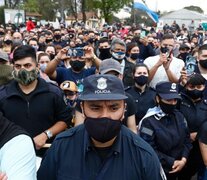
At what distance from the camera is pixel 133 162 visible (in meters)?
1.97

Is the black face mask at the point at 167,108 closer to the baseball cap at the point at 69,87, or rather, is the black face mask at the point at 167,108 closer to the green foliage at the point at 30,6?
the baseball cap at the point at 69,87

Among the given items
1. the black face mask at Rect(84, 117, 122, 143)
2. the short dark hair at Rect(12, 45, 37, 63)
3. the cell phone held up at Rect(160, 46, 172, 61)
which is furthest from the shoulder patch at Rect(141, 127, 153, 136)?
the cell phone held up at Rect(160, 46, 172, 61)

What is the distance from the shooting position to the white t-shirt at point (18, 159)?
75.3 inches

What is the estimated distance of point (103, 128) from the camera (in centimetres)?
197

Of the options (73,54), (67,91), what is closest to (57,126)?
(67,91)

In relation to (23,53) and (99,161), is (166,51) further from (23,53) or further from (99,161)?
(99,161)

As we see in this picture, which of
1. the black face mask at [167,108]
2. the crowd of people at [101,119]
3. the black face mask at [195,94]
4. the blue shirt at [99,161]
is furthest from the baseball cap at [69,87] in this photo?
the blue shirt at [99,161]

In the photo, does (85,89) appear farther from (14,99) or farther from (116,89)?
(14,99)

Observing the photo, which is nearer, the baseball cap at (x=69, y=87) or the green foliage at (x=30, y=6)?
the baseball cap at (x=69, y=87)

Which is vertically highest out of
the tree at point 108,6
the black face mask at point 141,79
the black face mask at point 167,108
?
the tree at point 108,6

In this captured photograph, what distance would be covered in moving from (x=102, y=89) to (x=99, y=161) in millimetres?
388

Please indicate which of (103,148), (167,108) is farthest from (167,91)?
(103,148)

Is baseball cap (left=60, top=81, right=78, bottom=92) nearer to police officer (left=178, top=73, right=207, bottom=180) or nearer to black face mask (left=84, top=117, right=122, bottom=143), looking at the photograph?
police officer (left=178, top=73, right=207, bottom=180)

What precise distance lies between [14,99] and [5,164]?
1.42 metres
